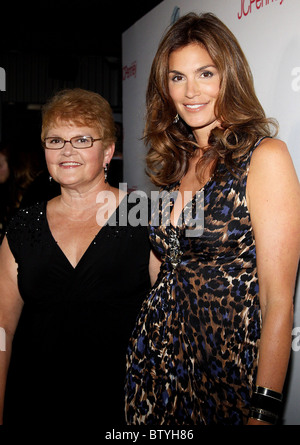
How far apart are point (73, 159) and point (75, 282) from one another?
1.54ft

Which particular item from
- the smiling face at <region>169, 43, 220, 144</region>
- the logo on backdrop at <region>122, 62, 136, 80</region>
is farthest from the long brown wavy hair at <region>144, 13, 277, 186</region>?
the logo on backdrop at <region>122, 62, 136, 80</region>

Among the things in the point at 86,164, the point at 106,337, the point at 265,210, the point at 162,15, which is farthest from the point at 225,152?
the point at 162,15

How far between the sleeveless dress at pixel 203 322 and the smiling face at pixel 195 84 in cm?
22

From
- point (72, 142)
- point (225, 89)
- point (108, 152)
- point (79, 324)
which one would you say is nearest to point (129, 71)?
point (108, 152)

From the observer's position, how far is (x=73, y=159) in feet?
6.07

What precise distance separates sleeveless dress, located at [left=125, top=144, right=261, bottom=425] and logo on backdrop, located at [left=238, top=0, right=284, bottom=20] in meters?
1.05

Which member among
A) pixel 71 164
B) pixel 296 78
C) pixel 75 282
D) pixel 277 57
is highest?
pixel 277 57

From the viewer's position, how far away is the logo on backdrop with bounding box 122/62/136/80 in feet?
12.7

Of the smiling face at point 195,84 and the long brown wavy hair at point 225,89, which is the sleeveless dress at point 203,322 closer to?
the long brown wavy hair at point 225,89

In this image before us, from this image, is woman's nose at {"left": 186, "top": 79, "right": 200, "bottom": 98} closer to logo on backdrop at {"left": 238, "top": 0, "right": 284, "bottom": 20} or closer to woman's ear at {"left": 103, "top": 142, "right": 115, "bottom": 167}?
woman's ear at {"left": 103, "top": 142, "right": 115, "bottom": 167}

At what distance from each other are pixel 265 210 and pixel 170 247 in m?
0.39

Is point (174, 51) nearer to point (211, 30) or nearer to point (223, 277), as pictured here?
point (211, 30)

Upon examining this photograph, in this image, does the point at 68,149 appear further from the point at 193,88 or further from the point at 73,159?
the point at 193,88

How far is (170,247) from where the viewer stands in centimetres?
161
